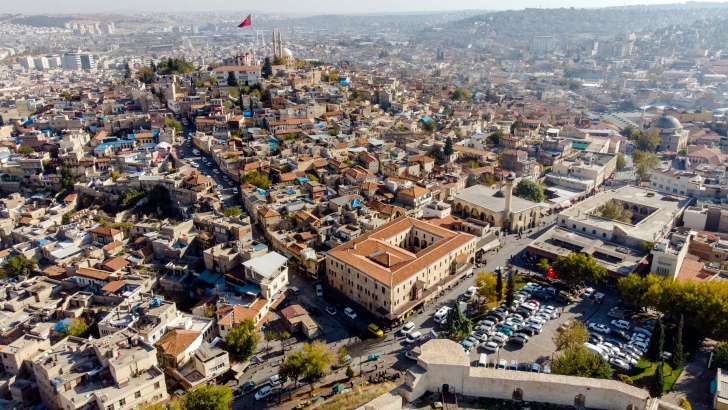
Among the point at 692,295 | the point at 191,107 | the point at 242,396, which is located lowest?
the point at 242,396

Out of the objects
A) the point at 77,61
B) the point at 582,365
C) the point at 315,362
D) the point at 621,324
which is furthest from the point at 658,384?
the point at 77,61

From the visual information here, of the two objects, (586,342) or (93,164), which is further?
(93,164)

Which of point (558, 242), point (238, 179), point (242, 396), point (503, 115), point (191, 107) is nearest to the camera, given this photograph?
point (242, 396)

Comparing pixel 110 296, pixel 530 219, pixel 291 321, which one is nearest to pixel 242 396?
pixel 291 321

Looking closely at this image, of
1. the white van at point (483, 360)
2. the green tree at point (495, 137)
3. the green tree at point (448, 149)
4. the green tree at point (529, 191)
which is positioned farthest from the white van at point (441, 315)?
the green tree at point (495, 137)

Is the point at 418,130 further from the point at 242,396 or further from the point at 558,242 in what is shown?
the point at 242,396
